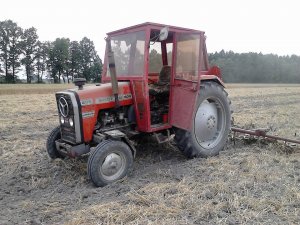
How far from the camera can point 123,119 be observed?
19.1ft

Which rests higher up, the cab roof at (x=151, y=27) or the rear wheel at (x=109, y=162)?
the cab roof at (x=151, y=27)

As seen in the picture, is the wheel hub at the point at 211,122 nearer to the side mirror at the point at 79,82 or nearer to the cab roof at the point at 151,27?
the cab roof at the point at 151,27

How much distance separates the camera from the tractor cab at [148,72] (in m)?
5.64

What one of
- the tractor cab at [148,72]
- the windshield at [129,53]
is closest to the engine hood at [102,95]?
the tractor cab at [148,72]

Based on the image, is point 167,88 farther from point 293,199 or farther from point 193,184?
point 293,199

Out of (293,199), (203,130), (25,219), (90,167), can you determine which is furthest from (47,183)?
(293,199)

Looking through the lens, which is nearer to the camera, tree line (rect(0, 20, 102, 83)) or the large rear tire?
the large rear tire

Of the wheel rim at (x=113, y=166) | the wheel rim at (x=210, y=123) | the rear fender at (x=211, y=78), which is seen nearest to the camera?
the wheel rim at (x=113, y=166)

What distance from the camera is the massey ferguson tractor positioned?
523 cm

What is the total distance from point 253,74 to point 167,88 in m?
66.6

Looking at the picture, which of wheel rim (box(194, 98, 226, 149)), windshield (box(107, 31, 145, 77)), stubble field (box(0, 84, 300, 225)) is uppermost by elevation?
windshield (box(107, 31, 145, 77))

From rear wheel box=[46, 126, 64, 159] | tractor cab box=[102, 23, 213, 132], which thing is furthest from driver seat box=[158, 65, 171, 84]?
rear wheel box=[46, 126, 64, 159]

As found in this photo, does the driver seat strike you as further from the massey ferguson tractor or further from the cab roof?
the cab roof

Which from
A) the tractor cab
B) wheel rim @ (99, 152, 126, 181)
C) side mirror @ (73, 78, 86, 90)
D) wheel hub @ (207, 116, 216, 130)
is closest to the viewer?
wheel rim @ (99, 152, 126, 181)
